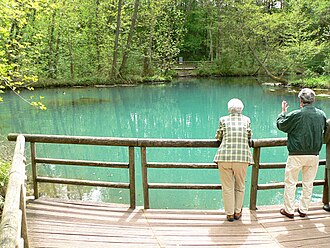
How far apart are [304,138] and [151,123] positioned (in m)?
11.5

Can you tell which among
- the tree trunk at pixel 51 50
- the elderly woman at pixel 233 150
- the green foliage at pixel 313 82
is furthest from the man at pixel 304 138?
the tree trunk at pixel 51 50

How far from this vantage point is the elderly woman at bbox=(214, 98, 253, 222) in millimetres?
3812

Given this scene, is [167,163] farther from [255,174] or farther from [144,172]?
[255,174]

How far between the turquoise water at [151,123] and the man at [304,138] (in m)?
2.86

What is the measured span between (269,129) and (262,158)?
13.3ft

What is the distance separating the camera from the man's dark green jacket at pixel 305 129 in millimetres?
3826

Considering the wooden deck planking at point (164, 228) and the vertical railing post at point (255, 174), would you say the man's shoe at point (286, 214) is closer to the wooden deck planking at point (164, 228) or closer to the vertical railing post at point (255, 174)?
the wooden deck planking at point (164, 228)

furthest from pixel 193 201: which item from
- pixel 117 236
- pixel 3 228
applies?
pixel 3 228

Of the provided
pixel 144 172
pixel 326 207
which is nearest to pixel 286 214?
pixel 326 207

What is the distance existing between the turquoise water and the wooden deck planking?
255cm

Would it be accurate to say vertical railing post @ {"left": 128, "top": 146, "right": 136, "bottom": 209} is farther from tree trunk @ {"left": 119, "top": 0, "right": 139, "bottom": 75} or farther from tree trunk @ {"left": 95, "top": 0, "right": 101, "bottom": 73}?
tree trunk @ {"left": 95, "top": 0, "right": 101, "bottom": 73}

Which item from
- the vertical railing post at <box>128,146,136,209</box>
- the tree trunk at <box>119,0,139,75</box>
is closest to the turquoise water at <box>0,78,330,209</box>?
the vertical railing post at <box>128,146,136,209</box>

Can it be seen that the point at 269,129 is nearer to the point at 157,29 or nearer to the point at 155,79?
the point at 155,79

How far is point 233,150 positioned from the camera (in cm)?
382
